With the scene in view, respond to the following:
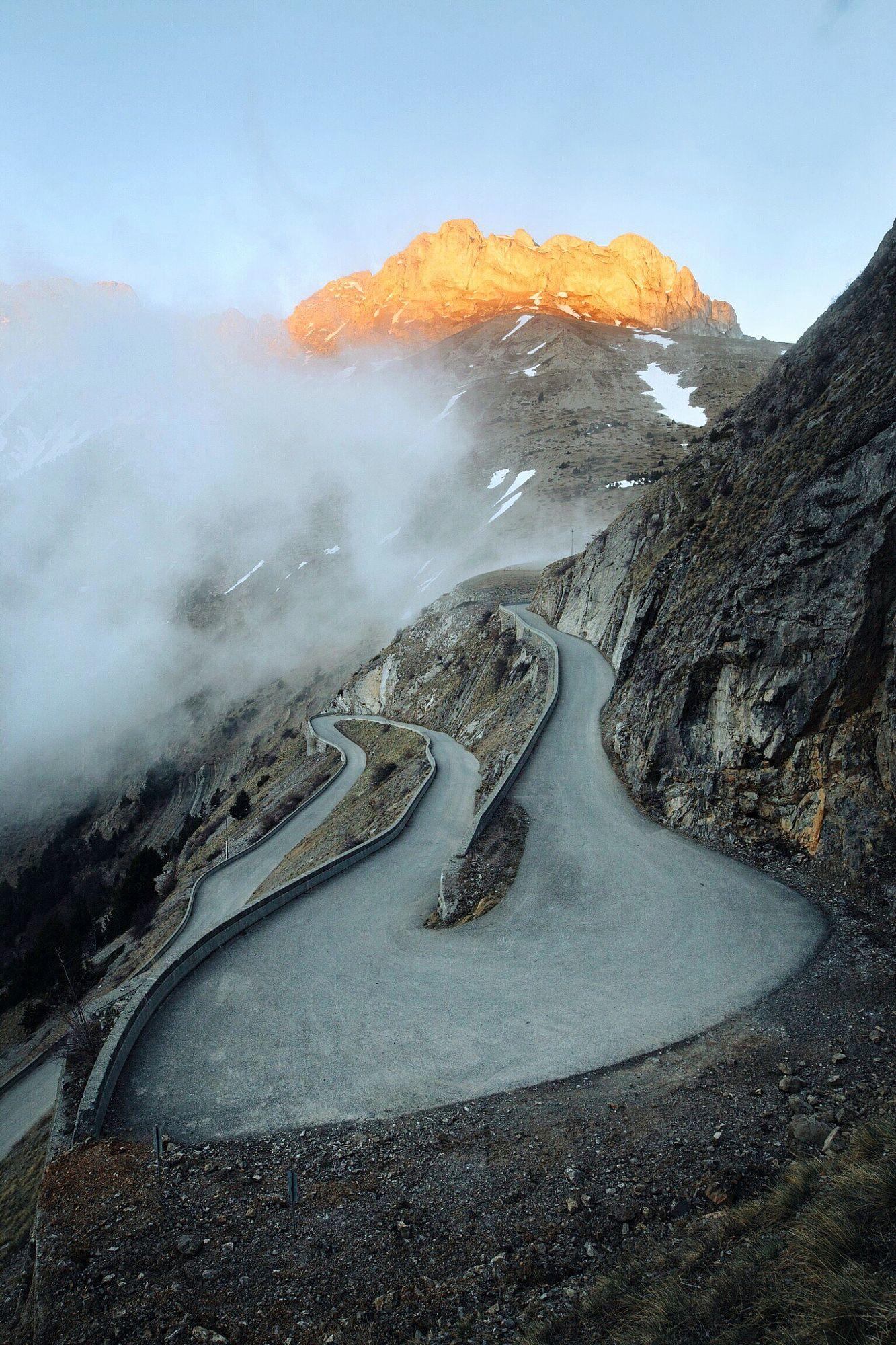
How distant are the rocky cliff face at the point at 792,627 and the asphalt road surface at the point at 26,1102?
20172 mm

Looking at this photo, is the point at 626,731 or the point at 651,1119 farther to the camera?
the point at 626,731

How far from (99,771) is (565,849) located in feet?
311

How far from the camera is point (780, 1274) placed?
420 centimetres

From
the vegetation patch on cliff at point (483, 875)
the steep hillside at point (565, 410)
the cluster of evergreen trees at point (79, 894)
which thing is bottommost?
the vegetation patch on cliff at point (483, 875)

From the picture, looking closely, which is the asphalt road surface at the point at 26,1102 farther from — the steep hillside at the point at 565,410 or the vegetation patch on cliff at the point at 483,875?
→ the steep hillside at the point at 565,410

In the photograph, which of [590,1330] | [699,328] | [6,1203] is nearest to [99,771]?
[6,1203]

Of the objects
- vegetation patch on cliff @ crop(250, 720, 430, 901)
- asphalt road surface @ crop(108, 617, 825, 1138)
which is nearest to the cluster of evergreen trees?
vegetation patch on cliff @ crop(250, 720, 430, 901)

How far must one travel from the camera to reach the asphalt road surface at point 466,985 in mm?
8852

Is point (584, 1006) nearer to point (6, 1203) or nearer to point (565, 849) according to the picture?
point (565, 849)

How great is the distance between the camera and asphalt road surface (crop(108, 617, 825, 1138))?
29.0 feet

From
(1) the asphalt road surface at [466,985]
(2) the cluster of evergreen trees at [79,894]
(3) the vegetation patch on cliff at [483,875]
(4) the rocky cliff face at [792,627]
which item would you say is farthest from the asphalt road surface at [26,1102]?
(4) the rocky cliff face at [792,627]

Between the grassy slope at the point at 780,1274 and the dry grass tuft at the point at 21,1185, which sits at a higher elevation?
the dry grass tuft at the point at 21,1185

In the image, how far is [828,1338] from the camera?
10.9ft

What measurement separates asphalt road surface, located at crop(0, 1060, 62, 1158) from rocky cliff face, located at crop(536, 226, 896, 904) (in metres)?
20.2
